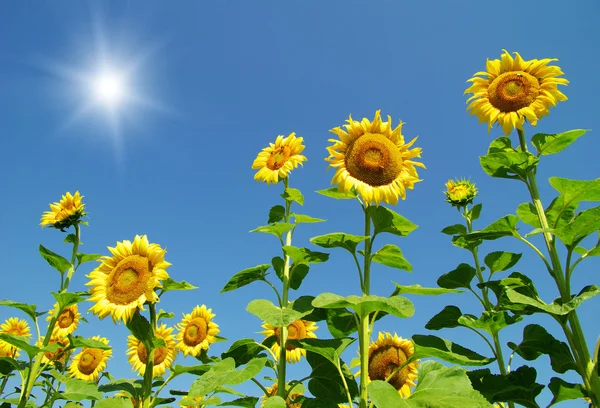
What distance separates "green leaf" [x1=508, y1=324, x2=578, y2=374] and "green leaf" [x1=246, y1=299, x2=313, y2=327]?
90.4 inches

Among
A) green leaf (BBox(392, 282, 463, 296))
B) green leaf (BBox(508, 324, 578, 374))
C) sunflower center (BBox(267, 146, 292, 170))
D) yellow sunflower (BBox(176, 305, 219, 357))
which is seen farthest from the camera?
yellow sunflower (BBox(176, 305, 219, 357))

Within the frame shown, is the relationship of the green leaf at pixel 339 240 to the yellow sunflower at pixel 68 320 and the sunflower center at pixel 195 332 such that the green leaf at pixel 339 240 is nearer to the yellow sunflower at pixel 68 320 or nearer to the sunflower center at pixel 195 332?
the sunflower center at pixel 195 332

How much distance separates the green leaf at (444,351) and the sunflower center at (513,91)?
107 inches

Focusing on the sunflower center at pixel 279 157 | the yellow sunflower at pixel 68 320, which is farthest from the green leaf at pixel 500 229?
the yellow sunflower at pixel 68 320

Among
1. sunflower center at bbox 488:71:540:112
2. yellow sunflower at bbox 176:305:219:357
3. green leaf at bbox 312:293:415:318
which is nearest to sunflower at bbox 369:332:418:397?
green leaf at bbox 312:293:415:318

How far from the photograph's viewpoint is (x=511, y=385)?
3961 mm

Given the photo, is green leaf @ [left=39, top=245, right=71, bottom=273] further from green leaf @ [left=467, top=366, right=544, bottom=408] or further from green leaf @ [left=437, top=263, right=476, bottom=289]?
green leaf @ [left=467, top=366, right=544, bottom=408]

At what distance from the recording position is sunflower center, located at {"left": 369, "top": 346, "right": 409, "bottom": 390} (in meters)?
4.59

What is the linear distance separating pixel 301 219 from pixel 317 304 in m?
1.59

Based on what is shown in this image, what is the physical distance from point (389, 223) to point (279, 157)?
1898 mm

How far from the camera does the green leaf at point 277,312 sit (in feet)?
11.0

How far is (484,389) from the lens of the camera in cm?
Answer: 403

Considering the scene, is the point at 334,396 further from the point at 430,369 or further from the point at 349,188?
the point at 349,188

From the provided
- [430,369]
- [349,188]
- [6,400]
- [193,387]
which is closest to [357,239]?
[349,188]
